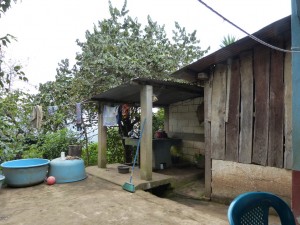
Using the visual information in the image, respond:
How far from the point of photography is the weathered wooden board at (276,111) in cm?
423

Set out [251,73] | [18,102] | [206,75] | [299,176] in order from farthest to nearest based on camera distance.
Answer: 1. [18,102]
2. [206,75]
3. [251,73]
4. [299,176]

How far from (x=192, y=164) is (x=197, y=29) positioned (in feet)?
20.4

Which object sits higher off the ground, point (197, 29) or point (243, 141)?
point (197, 29)

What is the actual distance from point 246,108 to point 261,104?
31cm

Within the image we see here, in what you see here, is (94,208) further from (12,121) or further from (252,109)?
(12,121)

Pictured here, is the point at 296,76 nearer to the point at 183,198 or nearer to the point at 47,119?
the point at 183,198

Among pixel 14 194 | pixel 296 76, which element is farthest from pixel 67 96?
pixel 296 76

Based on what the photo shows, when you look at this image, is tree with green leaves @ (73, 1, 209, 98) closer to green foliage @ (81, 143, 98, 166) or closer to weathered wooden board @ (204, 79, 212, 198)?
green foliage @ (81, 143, 98, 166)

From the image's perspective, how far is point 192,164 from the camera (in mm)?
7898

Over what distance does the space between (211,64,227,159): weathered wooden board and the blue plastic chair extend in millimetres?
3388

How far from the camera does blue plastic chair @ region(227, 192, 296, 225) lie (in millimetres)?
1588

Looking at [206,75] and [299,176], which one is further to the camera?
[206,75]

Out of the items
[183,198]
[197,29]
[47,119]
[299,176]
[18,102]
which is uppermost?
[197,29]

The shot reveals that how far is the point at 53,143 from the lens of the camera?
8688 mm
